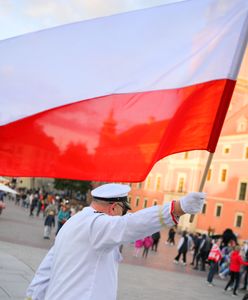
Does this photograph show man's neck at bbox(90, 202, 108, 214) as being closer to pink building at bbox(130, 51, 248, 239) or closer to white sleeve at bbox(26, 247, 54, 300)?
white sleeve at bbox(26, 247, 54, 300)

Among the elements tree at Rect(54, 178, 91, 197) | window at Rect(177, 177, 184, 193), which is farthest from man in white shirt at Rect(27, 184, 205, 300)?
window at Rect(177, 177, 184, 193)

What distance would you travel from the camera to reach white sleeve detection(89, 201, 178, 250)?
2729 mm

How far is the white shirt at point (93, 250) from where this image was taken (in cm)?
276

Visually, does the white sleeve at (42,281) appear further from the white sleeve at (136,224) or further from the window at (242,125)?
the window at (242,125)

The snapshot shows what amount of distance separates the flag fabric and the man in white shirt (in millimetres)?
529

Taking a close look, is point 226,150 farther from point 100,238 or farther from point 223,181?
point 100,238

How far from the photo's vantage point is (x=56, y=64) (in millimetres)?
4094

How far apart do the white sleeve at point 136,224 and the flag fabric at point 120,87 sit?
0.91m

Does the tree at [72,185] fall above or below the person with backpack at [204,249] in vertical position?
above

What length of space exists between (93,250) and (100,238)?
170 millimetres

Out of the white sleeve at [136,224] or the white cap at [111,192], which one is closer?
the white sleeve at [136,224]

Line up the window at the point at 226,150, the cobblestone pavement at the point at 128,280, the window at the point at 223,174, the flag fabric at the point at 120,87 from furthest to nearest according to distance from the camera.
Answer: the window at the point at 223,174
the window at the point at 226,150
the cobblestone pavement at the point at 128,280
the flag fabric at the point at 120,87

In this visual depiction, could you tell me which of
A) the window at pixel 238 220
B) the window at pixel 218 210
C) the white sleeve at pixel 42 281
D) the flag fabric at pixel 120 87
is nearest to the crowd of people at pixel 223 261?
the flag fabric at pixel 120 87

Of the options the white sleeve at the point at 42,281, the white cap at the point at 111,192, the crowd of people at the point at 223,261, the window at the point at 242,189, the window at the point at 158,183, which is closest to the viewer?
the white cap at the point at 111,192
